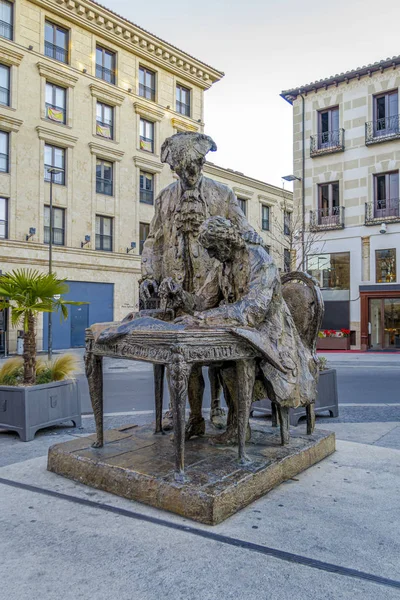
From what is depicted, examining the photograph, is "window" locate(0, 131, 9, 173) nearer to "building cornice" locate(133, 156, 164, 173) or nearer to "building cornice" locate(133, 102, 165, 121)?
"building cornice" locate(133, 156, 164, 173)

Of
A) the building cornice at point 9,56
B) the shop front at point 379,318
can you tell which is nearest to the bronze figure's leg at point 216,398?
the shop front at point 379,318

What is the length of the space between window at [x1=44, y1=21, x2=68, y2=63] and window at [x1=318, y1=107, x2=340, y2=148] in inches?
542

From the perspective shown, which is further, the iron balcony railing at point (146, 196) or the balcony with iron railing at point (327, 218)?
the iron balcony railing at point (146, 196)

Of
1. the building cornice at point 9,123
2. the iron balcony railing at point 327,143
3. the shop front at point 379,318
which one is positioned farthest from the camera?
the iron balcony railing at point 327,143

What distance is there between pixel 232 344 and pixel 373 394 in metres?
7.80

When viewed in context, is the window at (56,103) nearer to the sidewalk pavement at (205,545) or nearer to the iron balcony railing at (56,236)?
the iron balcony railing at (56,236)

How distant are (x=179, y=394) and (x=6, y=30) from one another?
25.9 meters

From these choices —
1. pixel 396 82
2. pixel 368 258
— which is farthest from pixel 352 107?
pixel 368 258

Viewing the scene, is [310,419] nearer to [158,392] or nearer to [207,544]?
[158,392]

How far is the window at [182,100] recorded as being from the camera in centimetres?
3164

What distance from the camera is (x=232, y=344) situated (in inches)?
137

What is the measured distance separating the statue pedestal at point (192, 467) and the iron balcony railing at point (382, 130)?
23.4 metres

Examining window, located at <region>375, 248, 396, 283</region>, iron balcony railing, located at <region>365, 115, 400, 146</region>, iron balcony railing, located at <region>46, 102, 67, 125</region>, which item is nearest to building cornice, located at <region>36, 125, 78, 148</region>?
iron balcony railing, located at <region>46, 102, 67, 125</region>

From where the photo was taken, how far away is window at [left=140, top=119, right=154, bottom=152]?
29453 millimetres
